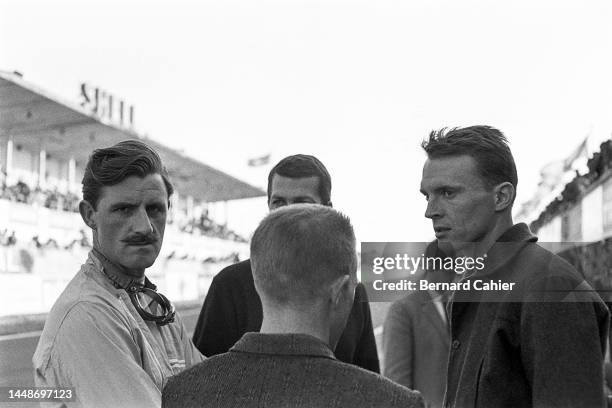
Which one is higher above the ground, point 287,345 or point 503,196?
point 503,196

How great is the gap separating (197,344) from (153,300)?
14.0 inches

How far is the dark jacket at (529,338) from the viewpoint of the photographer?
1192 millimetres

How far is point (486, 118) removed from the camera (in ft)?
6.82

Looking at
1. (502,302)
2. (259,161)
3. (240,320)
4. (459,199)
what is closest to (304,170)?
(259,161)

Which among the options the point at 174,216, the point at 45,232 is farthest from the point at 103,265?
the point at 45,232

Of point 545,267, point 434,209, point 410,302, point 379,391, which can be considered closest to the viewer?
point 379,391

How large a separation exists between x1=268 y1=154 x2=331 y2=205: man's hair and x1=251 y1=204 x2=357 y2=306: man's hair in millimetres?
921

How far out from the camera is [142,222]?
4.64 ft

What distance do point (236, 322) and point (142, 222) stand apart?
47 cm

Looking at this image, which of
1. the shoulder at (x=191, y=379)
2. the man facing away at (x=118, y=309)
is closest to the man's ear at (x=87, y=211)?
the man facing away at (x=118, y=309)

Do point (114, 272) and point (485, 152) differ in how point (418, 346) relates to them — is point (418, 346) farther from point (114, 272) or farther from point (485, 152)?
point (114, 272)

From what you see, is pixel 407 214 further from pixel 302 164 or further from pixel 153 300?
pixel 153 300

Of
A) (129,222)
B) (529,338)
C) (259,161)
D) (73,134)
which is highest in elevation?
(73,134)

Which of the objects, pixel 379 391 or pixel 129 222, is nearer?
pixel 379 391
